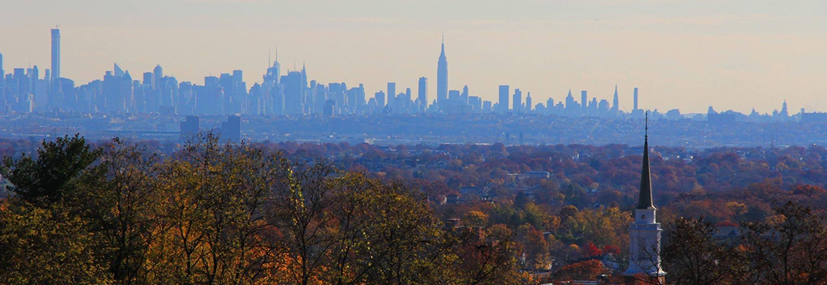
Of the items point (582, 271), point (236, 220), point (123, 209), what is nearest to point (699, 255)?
point (236, 220)

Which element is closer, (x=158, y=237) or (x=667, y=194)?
(x=158, y=237)

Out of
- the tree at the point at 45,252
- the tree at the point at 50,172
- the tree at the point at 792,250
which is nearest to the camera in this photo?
the tree at the point at 45,252

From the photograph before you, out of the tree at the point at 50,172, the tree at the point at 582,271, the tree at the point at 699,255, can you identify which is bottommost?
the tree at the point at 582,271

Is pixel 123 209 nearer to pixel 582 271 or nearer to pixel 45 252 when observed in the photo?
pixel 45 252

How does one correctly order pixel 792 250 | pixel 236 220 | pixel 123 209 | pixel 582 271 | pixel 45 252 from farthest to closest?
pixel 582 271 → pixel 123 209 → pixel 236 220 → pixel 792 250 → pixel 45 252

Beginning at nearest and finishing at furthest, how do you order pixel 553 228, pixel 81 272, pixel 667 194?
pixel 81 272 → pixel 553 228 → pixel 667 194

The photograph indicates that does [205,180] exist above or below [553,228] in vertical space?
above

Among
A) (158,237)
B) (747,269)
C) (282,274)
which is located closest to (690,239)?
(747,269)

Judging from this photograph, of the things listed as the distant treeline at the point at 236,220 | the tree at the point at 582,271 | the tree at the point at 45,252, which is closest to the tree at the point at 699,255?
the distant treeline at the point at 236,220

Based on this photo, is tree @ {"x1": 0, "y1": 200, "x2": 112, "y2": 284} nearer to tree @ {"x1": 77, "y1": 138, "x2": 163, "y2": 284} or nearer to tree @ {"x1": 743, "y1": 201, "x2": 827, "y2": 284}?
tree @ {"x1": 77, "y1": 138, "x2": 163, "y2": 284}

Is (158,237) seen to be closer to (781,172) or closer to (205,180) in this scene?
(205,180)

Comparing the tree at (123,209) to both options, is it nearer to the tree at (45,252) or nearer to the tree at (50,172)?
the tree at (45,252)
